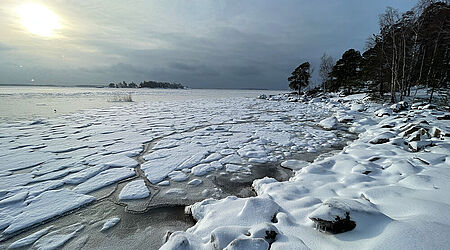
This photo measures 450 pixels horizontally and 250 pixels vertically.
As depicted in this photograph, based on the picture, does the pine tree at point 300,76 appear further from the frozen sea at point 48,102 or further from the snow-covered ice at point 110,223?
the snow-covered ice at point 110,223

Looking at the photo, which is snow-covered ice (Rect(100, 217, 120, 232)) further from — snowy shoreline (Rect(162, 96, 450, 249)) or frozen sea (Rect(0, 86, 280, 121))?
frozen sea (Rect(0, 86, 280, 121))

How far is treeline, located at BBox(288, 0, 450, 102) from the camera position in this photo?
440 inches

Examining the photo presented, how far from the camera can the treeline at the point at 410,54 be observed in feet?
36.7

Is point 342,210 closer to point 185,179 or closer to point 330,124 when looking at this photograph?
point 185,179

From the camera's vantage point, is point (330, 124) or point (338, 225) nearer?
point (338, 225)

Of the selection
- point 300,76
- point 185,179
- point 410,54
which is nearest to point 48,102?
point 185,179

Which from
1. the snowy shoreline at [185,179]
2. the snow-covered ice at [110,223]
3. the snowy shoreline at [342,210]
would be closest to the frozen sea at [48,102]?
the snowy shoreline at [185,179]

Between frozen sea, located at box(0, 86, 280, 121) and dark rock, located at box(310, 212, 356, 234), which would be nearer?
dark rock, located at box(310, 212, 356, 234)

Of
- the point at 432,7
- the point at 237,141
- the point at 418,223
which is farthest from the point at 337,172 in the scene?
the point at 432,7

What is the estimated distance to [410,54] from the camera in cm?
1296

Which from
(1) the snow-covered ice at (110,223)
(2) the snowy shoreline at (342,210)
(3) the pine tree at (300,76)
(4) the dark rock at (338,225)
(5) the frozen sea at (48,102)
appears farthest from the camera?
(3) the pine tree at (300,76)

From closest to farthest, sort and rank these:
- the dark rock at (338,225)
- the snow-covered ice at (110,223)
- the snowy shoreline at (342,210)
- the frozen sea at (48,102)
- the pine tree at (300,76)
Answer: the snowy shoreline at (342,210) → the dark rock at (338,225) → the snow-covered ice at (110,223) → the frozen sea at (48,102) → the pine tree at (300,76)

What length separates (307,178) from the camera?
305 centimetres

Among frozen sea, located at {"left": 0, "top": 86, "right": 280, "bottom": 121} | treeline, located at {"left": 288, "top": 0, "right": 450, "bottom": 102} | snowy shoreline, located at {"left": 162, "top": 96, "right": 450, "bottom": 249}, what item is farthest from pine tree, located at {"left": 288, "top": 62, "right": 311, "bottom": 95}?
snowy shoreline, located at {"left": 162, "top": 96, "right": 450, "bottom": 249}
